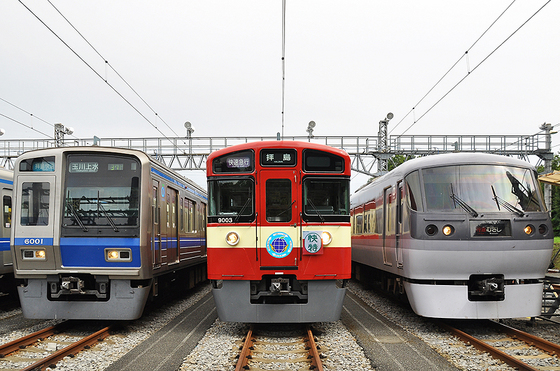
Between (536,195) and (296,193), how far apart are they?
12.9 feet

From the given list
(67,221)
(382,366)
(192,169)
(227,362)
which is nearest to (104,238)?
(67,221)

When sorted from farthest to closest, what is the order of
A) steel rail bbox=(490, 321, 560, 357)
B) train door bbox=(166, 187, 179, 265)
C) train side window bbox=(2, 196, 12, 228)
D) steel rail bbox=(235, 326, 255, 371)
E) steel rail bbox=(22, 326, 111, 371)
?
train side window bbox=(2, 196, 12, 228)
train door bbox=(166, 187, 179, 265)
steel rail bbox=(490, 321, 560, 357)
steel rail bbox=(235, 326, 255, 371)
steel rail bbox=(22, 326, 111, 371)

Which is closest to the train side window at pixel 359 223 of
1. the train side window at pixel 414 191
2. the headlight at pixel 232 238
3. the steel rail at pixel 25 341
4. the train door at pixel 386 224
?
the train door at pixel 386 224

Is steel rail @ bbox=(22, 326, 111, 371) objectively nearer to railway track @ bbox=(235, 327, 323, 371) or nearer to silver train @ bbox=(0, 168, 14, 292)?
railway track @ bbox=(235, 327, 323, 371)

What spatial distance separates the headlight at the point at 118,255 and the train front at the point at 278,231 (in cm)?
132

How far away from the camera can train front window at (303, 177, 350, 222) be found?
9016 millimetres

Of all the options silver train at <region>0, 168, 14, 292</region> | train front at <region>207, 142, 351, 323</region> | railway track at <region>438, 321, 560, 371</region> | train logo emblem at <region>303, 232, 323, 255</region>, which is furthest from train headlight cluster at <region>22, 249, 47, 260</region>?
railway track at <region>438, 321, 560, 371</region>

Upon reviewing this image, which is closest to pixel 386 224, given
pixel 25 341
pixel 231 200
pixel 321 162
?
pixel 321 162

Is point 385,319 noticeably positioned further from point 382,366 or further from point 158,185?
point 158,185

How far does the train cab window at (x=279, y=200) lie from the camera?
899cm

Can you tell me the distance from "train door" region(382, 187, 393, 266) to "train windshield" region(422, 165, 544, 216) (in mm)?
2242

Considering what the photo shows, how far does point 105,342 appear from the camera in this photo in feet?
27.7

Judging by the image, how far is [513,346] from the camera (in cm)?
799

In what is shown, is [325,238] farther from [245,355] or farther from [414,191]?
[245,355]
